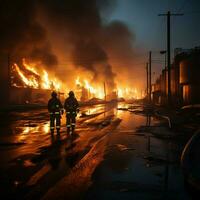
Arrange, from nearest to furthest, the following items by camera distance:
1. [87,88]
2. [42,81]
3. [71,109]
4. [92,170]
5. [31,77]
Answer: [92,170], [71,109], [31,77], [42,81], [87,88]

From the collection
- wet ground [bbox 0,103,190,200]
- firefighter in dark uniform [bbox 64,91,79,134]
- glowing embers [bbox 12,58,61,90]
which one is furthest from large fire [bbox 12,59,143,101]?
wet ground [bbox 0,103,190,200]

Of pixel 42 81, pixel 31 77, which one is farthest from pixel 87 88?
pixel 31 77

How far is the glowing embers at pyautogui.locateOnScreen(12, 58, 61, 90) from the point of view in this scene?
158 ft

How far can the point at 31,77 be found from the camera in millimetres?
51750

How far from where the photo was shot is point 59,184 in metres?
4.88

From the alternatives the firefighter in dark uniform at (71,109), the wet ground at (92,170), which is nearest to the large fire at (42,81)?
the firefighter in dark uniform at (71,109)

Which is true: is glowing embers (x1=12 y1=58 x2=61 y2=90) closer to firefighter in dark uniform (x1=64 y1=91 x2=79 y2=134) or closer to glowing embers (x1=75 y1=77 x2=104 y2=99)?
glowing embers (x1=75 y1=77 x2=104 y2=99)

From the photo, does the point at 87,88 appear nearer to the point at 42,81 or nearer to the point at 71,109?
the point at 42,81

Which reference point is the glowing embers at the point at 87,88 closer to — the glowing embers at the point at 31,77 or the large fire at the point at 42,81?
the large fire at the point at 42,81

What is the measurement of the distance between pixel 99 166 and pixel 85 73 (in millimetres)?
65332

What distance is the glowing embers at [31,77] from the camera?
48.2 metres

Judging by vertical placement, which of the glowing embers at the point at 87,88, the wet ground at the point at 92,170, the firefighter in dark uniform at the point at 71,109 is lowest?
the wet ground at the point at 92,170


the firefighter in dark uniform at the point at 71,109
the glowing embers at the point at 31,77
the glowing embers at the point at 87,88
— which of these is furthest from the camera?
the glowing embers at the point at 87,88

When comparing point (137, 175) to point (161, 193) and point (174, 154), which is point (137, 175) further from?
point (174, 154)
